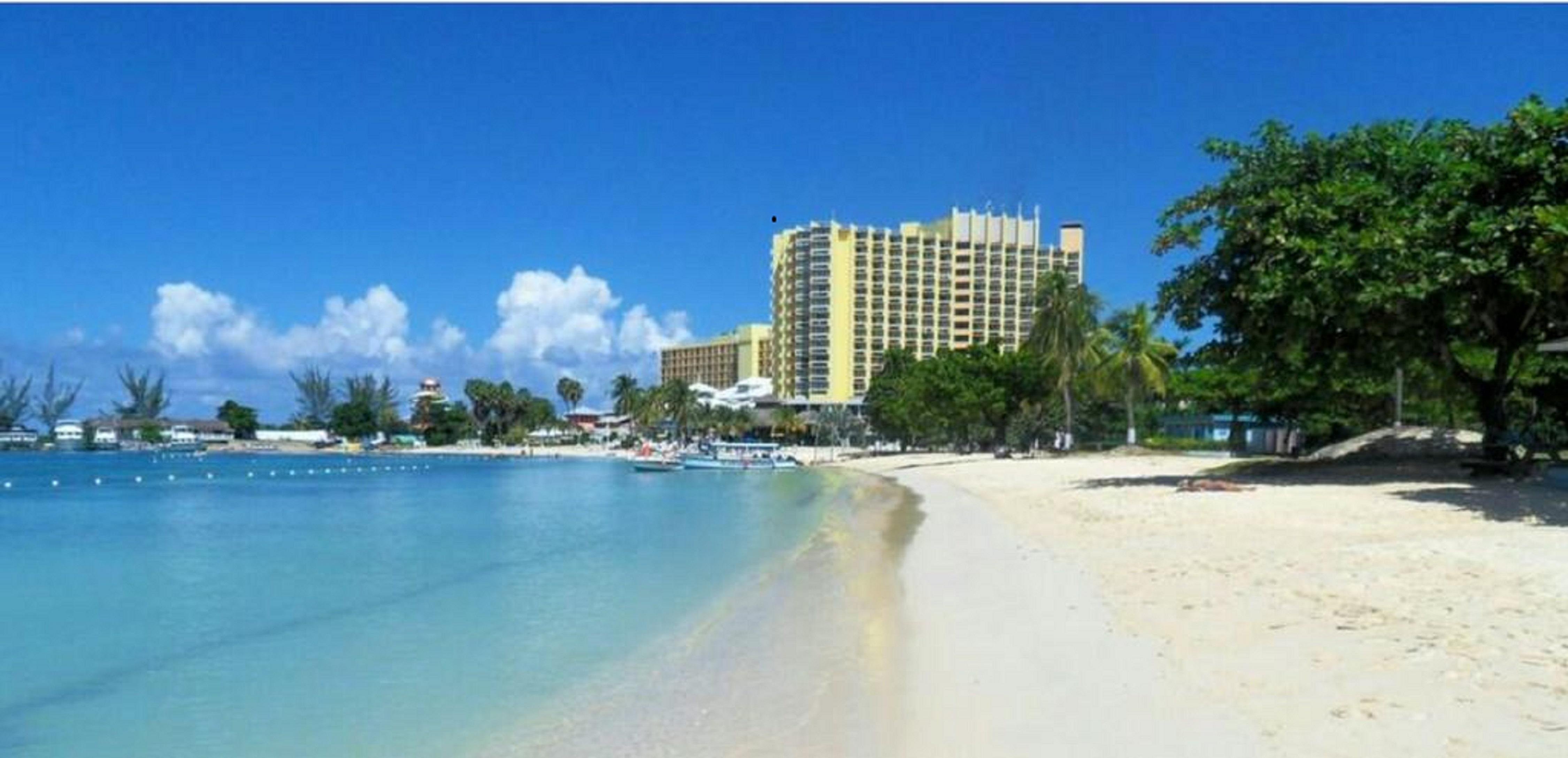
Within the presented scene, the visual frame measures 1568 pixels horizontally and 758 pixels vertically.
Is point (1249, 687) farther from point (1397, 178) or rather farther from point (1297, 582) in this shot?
point (1397, 178)

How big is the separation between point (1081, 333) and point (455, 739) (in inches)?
2411

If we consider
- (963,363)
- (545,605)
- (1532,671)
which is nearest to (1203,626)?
(1532,671)

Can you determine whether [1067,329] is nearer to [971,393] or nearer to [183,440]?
[971,393]

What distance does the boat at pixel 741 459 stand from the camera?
79312 millimetres

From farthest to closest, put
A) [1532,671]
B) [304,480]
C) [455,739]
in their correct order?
[304,480] → [455,739] → [1532,671]

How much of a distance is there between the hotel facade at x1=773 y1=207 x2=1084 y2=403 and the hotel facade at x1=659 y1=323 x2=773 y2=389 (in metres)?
22.8

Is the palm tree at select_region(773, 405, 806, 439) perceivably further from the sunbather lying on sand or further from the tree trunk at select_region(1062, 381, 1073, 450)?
the sunbather lying on sand

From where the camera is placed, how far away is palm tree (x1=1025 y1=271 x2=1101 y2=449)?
65.6 meters

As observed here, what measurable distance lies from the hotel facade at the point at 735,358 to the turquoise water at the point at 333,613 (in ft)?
436

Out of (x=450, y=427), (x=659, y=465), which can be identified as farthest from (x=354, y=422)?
(x=659, y=465)

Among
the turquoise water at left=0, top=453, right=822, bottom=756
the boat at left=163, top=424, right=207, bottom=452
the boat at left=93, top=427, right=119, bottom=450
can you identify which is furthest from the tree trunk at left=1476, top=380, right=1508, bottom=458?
the boat at left=93, top=427, right=119, bottom=450

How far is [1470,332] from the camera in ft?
78.0

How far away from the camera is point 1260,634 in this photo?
9.08 m

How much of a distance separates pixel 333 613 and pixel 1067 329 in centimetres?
5531
